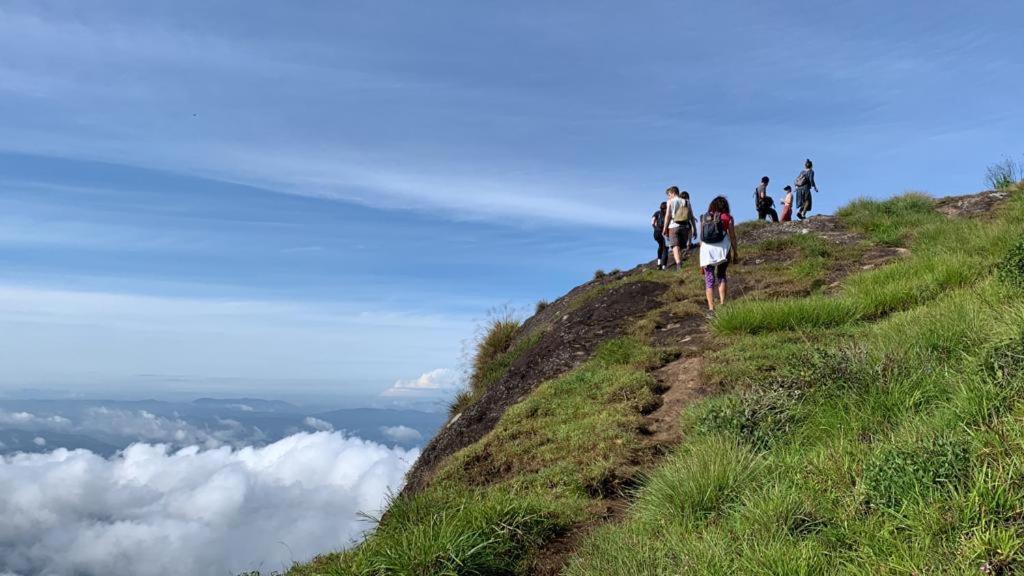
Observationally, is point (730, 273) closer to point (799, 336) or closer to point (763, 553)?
point (799, 336)

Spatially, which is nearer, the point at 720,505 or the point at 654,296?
the point at 720,505

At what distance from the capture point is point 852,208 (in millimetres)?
20469

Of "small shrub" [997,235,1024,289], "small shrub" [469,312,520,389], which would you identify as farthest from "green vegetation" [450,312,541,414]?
"small shrub" [997,235,1024,289]

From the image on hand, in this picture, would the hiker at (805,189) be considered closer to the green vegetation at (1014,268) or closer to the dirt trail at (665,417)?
the dirt trail at (665,417)

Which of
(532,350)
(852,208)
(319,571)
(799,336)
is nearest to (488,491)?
(319,571)

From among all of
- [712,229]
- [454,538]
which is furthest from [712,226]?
[454,538]

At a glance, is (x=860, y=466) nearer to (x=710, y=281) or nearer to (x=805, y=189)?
(x=710, y=281)

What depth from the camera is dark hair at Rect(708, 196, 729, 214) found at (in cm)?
1189

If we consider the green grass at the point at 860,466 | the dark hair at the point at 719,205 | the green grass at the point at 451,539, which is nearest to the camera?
the green grass at the point at 860,466

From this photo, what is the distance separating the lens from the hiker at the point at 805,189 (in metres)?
22.7

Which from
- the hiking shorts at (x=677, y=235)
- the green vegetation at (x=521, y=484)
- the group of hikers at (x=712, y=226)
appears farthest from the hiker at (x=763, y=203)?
the green vegetation at (x=521, y=484)

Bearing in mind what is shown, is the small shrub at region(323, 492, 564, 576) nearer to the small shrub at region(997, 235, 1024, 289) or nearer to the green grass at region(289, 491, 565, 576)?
the green grass at region(289, 491, 565, 576)

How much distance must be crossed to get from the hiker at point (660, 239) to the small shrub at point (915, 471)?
595 inches

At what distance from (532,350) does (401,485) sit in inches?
163
